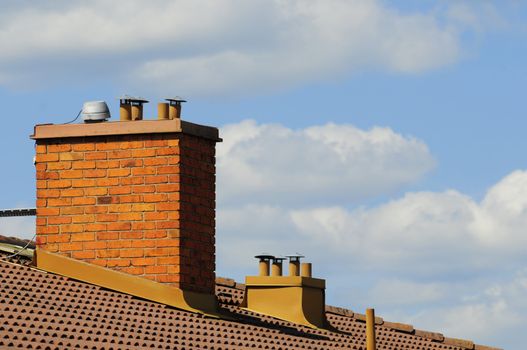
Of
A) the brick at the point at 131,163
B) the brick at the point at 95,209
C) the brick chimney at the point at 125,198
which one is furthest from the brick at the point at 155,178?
the brick at the point at 95,209

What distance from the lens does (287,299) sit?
74.7ft

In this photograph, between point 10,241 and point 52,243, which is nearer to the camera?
point 52,243

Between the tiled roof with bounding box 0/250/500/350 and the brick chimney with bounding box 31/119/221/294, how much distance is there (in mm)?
598

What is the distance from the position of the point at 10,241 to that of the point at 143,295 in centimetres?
326

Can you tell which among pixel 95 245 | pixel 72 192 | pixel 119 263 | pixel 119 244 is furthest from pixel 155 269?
pixel 72 192

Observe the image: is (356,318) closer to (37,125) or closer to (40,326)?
(37,125)

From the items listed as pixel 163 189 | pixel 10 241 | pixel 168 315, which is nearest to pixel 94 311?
pixel 168 315

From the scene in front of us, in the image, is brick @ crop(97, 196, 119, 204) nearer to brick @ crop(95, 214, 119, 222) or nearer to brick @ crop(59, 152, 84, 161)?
brick @ crop(95, 214, 119, 222)

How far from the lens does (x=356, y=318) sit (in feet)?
80.1

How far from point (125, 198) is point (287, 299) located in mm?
3638

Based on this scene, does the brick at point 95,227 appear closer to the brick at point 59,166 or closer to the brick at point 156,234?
the brick at point 156,234

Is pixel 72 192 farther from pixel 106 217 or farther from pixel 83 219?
pixel 106 217

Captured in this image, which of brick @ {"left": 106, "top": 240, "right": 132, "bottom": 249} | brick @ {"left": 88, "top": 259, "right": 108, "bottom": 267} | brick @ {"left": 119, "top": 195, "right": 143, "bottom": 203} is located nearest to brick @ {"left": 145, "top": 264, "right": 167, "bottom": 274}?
brick @ {"left": 106, "top": 240, "right": 132, "bottom": 249}

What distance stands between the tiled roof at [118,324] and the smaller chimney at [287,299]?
0.31 metres
